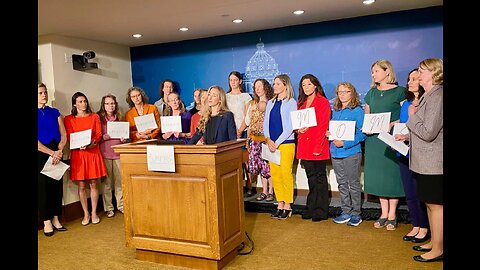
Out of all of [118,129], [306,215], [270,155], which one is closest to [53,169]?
[118,129]

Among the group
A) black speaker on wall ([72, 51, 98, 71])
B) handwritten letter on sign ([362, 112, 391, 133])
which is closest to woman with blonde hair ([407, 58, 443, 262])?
handwritten letter on sign ([362, 112, 391, 133])

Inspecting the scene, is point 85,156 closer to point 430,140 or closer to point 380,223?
point 380,223

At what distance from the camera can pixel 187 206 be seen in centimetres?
317

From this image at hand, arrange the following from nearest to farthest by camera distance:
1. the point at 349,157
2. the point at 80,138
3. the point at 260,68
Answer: the point at 349,157 → the point at 80,138 → the point at 260,68

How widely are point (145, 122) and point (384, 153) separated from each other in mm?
2951

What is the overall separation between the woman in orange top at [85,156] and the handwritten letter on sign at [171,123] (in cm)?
77

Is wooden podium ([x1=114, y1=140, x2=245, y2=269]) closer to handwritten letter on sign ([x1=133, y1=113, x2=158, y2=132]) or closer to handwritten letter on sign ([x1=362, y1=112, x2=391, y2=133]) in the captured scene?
handwritten letter on sign ([x1=362, y1=112, x2=391, y2=133])

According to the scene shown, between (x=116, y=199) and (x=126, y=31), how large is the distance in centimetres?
218

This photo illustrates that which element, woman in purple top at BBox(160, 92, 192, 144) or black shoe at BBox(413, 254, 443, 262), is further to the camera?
woman in purple top at BBox(160, 92, 192, 144)

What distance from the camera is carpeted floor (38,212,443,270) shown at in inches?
132

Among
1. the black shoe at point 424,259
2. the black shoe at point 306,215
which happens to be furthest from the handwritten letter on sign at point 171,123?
the black shoe at point 424,259

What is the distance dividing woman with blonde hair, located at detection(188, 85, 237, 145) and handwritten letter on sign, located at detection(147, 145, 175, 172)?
733mm

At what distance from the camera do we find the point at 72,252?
13.0 feet
